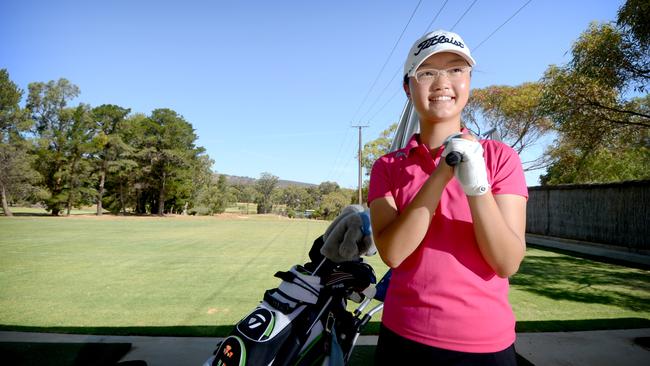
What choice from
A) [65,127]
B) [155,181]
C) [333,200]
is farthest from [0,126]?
[333,200]

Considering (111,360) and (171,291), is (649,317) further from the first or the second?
(171,291)

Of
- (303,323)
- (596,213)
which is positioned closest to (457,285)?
(303,323)

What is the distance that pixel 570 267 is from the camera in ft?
27.0

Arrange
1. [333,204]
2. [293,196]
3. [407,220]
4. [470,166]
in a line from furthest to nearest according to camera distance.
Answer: [293,196] → [333,204] → [407,220] → [470,166]

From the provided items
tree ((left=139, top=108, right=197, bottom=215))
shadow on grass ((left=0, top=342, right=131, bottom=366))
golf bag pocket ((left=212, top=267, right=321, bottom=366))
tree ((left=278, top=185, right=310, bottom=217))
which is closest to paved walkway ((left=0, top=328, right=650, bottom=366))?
shadow on grass ((left=0, top=342, right=131, bottom=366))

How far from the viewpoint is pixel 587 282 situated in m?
6.59

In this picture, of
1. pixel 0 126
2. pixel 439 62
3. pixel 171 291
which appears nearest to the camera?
pixel 439 62

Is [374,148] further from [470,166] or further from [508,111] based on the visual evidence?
[470,166]

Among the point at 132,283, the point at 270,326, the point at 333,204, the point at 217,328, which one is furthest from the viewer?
the point at 333,204

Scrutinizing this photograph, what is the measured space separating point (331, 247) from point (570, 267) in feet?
28.0

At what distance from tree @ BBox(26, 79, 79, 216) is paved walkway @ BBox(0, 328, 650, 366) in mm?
37551

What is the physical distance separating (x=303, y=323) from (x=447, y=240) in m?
0.87

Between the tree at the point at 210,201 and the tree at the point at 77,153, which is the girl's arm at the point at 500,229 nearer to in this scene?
the tree at the point at 77,153

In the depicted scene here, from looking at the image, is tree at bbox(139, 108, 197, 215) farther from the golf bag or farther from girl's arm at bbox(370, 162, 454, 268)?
girl's arm at bbox(370, 162, 454, 268)
